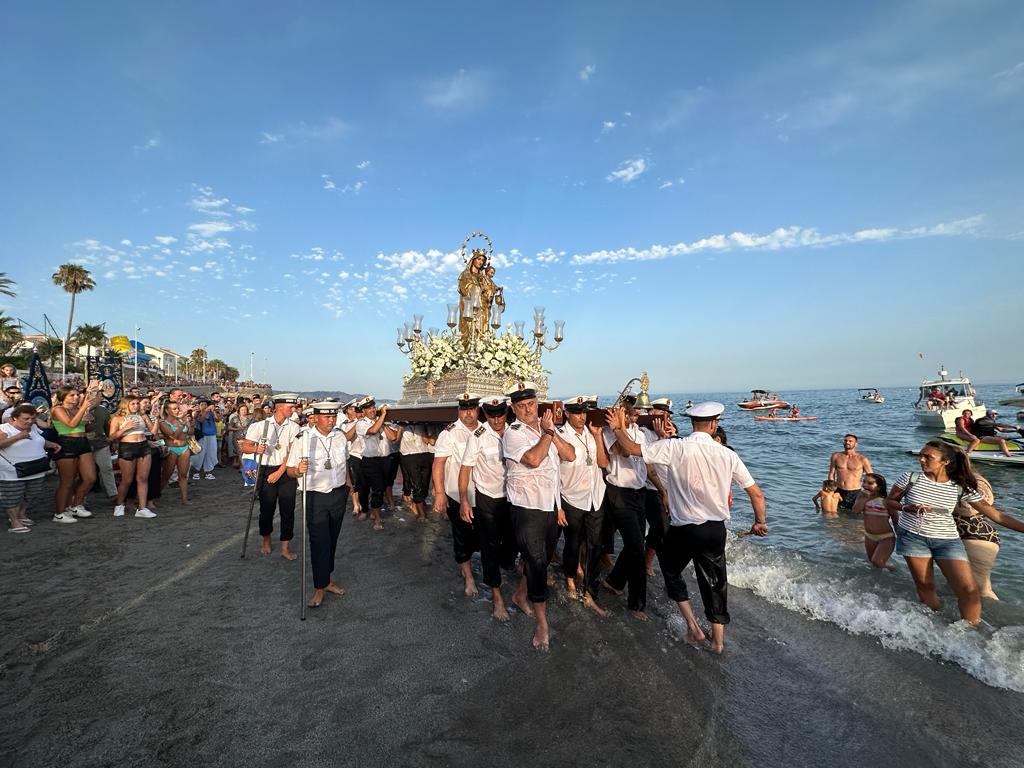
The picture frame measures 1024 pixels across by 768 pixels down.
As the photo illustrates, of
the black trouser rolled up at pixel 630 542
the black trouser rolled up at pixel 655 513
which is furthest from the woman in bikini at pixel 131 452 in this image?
the black trouser rolled up at pixel 655 513

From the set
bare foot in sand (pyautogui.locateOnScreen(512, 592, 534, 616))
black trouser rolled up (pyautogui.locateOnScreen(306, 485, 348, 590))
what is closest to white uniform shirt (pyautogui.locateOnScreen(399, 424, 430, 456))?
black trouser rolled up (pyautogui.locateOnScreen(306, 485, 348, 590))

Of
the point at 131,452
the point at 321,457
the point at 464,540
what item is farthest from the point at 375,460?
the point at 131,452

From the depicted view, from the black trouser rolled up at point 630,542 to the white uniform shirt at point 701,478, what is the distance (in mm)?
791

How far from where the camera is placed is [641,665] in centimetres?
403

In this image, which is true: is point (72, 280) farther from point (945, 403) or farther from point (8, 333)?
point (945, 403)

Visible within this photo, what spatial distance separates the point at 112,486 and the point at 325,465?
7320 mm

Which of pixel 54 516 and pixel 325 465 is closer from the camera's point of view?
pixel 325 465

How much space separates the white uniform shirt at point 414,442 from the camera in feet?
30.3

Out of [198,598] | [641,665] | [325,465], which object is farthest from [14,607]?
[641,665]

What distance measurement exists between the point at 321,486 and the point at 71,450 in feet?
19.6

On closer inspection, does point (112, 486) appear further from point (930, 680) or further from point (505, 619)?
point (930, 680)

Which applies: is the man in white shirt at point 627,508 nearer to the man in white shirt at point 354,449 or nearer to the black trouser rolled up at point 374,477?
the black trouser rolled up at point 374,477

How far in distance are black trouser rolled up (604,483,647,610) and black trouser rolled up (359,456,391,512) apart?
483 centimetres

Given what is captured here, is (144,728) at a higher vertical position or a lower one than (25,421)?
lower
